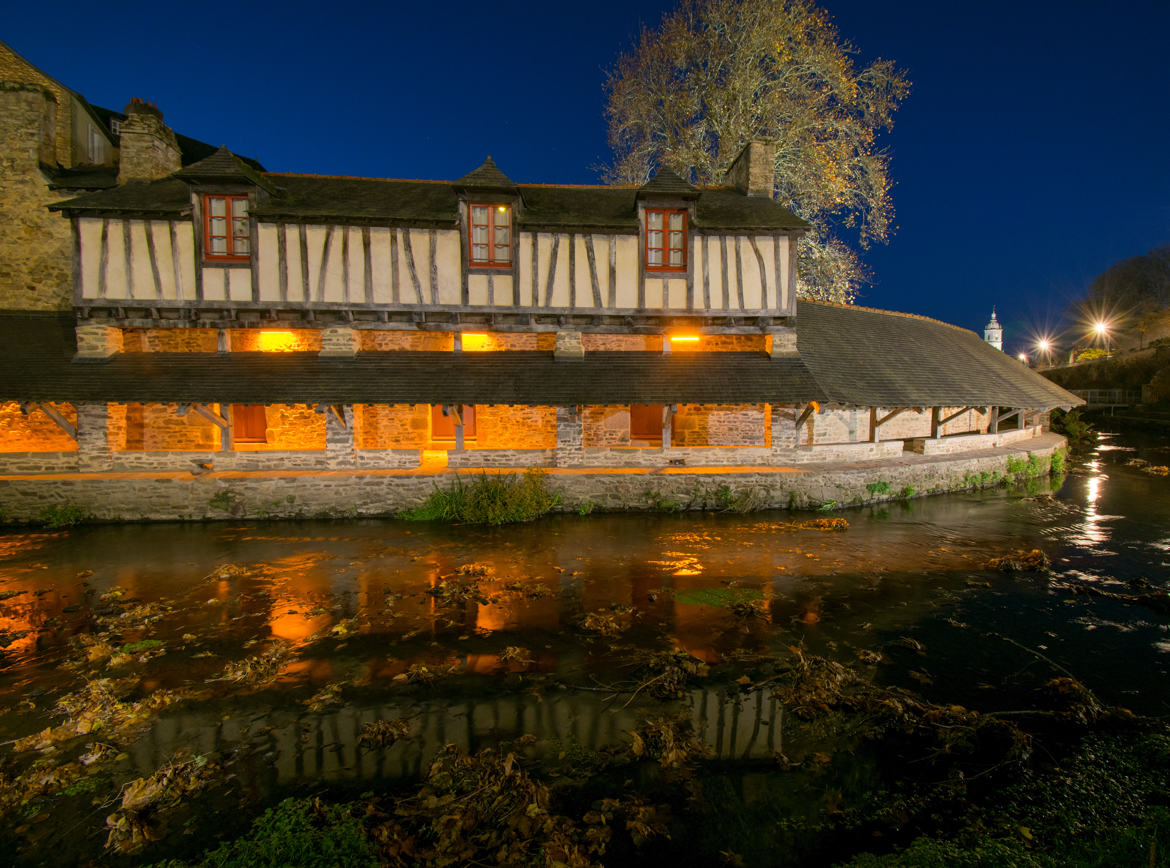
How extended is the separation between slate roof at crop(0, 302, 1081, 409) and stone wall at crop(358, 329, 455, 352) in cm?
76

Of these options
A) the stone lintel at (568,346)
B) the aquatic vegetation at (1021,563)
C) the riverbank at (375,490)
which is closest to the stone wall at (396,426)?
the riverbank at (375,490)

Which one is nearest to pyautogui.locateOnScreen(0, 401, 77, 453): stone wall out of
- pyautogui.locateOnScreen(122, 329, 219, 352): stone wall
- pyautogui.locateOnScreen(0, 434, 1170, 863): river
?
pyautogui.locateOnScreen(122, 329, 219, 352): stone wall

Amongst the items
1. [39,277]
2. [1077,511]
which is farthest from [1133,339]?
[39,277]

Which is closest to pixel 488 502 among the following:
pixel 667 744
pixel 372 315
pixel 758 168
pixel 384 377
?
pixel 384 377

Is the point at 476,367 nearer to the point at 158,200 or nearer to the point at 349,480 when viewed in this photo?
the point at 349,480

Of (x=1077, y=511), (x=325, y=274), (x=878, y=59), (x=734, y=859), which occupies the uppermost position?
(x=878, y=59)

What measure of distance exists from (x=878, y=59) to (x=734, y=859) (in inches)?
814

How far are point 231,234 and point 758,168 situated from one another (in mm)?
11675

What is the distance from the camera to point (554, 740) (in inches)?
162

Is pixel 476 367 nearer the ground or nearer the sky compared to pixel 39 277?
nearer the ground

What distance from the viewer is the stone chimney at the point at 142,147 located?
38.9 feet

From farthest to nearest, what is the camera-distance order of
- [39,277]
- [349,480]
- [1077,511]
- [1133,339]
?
[1133,339]
[39,277]
[1077,511]
[349,480]

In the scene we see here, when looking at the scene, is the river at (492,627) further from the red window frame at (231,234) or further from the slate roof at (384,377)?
the red window frame at (231,234)

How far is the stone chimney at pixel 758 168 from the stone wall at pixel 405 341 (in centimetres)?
794
